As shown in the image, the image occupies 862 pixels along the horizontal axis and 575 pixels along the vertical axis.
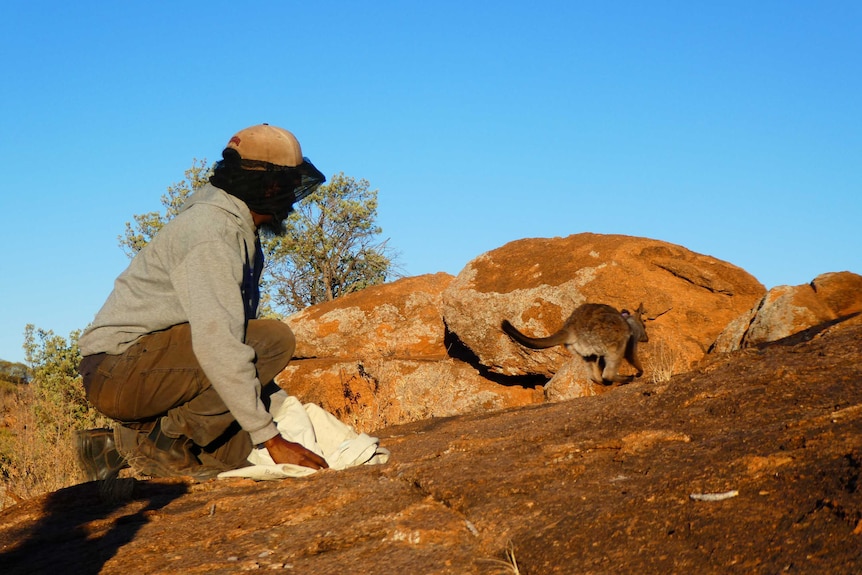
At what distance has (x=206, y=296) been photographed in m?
3.96

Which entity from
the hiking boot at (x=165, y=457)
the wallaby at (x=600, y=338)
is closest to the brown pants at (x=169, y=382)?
the hiking boot at (x=165, y=457)

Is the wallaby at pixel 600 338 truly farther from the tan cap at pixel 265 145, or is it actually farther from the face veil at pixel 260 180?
the tan cap at pixel 265 145

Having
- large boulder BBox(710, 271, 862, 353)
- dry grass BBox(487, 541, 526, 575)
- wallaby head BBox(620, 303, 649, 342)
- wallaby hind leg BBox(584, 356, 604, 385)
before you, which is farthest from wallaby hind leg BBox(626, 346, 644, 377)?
dry grass BBox(487, 541, 526, 575)

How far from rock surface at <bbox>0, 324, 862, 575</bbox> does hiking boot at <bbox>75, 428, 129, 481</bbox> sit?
122mm

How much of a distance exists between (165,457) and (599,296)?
7743 mm

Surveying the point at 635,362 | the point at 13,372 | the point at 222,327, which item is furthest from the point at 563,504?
the point at 13,372

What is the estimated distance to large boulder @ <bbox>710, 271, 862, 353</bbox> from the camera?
27.9 ft

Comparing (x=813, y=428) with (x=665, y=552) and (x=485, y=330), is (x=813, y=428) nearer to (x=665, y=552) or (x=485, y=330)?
(x=665, y=552)

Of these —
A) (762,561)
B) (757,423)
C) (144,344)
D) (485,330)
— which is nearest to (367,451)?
(144,344)

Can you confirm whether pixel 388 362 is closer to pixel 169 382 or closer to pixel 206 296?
pixel 169 382

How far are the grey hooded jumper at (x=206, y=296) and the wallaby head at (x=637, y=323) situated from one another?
651cm

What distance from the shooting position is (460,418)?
6.35 m

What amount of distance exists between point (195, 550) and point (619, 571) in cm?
163

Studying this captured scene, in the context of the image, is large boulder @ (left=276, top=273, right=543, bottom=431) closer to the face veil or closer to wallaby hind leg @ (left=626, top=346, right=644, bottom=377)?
wallaby hind leg @ (left=626, top=346, right=644, bottom=377)
